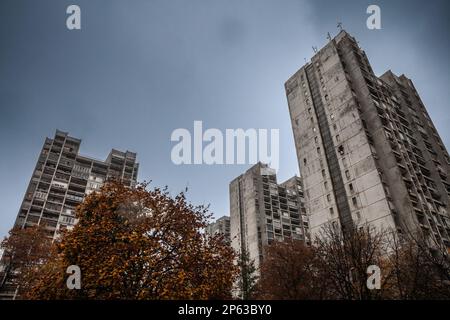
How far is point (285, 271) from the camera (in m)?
27.9

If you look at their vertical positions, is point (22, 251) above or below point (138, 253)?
above

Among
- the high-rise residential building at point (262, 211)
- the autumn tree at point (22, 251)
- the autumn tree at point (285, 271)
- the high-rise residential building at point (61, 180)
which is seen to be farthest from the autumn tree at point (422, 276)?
the high-rise residential building at point (262, 211)

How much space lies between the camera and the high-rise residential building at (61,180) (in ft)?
188

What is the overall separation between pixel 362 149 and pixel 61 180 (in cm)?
6295

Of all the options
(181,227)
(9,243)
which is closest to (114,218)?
(181,227)

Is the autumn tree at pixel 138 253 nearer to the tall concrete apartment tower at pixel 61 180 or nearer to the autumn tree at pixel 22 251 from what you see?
the autumn tree at pixel 22 251

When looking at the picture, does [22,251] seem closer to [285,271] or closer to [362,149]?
[285,271]

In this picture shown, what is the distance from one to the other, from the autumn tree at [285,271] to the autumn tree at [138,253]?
10.7 metres

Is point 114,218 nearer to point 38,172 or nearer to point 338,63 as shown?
point 338,63

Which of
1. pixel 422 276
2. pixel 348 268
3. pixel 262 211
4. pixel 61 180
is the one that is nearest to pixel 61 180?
pixel 61 180

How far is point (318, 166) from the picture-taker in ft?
174

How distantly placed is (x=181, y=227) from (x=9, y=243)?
2977cm

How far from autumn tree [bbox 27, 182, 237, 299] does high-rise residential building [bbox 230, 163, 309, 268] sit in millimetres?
55865

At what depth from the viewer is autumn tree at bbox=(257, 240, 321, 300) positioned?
984 inches
